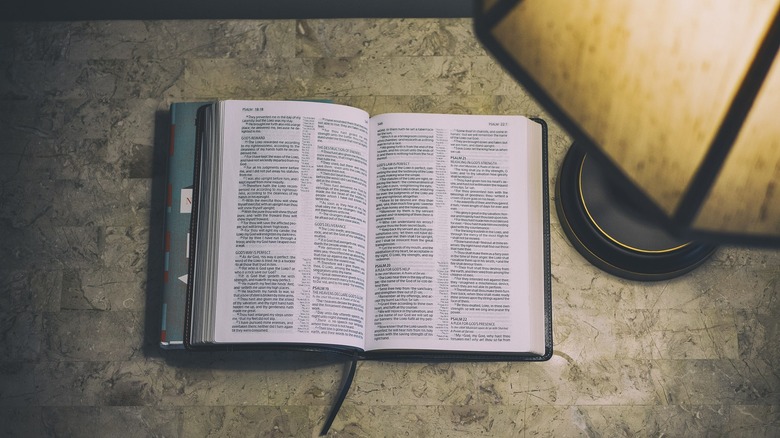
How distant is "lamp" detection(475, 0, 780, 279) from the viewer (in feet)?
0.70

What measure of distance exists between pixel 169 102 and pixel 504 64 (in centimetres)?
72

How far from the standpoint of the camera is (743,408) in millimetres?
802

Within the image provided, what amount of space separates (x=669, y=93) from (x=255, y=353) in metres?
0.68

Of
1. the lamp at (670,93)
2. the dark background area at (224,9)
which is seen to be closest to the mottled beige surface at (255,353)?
the dark background area at (224,9)

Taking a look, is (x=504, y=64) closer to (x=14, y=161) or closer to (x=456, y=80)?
(x=456, y=80)

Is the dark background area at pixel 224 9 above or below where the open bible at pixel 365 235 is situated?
above

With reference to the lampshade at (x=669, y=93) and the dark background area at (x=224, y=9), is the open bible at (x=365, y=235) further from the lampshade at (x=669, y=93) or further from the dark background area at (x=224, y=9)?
the lampshade at (x=669, y=93)

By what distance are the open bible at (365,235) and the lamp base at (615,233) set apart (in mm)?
43

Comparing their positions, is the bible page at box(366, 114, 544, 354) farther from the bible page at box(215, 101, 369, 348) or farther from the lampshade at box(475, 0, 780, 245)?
the lampshade at box(475, 0, 780, 245)

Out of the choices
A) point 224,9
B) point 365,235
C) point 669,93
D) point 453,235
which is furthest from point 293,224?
point 669,93

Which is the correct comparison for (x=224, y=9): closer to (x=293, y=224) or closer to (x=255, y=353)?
(x=293, y=224)

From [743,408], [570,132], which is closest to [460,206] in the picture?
[743,408]

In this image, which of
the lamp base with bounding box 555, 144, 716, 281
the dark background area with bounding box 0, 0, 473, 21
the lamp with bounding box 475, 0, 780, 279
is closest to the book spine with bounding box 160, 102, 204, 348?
the dark background area with bounding box 0, 0, 473, 21

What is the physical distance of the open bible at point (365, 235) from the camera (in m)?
0.76
